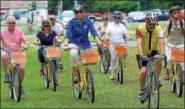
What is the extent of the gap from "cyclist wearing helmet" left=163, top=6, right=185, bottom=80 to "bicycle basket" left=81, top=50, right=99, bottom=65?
6.95ft

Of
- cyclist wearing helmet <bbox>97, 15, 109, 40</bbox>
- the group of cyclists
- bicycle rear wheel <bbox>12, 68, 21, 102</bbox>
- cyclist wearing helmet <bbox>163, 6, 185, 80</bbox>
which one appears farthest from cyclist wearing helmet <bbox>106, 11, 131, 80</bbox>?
bicycle rear wheel <bbox>12, 68, 21, 102</bbox>

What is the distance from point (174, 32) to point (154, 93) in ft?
9.89

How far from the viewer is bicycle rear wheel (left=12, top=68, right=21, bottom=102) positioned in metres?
12.4

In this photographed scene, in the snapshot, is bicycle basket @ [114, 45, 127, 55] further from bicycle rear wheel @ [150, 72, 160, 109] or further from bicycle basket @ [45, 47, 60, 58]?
bicycle rear wheel @ [150, 72, 160, 109]

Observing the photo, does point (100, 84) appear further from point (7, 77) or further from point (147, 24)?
point (147, 24)

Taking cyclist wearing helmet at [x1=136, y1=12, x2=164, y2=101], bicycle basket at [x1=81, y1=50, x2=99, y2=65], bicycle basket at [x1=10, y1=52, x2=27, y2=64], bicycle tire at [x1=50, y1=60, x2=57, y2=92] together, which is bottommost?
bicycle tire at [x1=50, y1=60, x2=57, y2=92]

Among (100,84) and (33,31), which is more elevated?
(100,84)

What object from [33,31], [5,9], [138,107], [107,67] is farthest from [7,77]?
[5,9]

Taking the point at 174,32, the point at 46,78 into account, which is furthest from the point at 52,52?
the point at 174,32

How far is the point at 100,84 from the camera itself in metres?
15.0

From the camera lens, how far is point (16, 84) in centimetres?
1260

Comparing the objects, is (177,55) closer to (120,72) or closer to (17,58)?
(120,72)

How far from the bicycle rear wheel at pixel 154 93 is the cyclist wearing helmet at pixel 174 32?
8.12 ft

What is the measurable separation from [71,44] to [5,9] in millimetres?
46154
